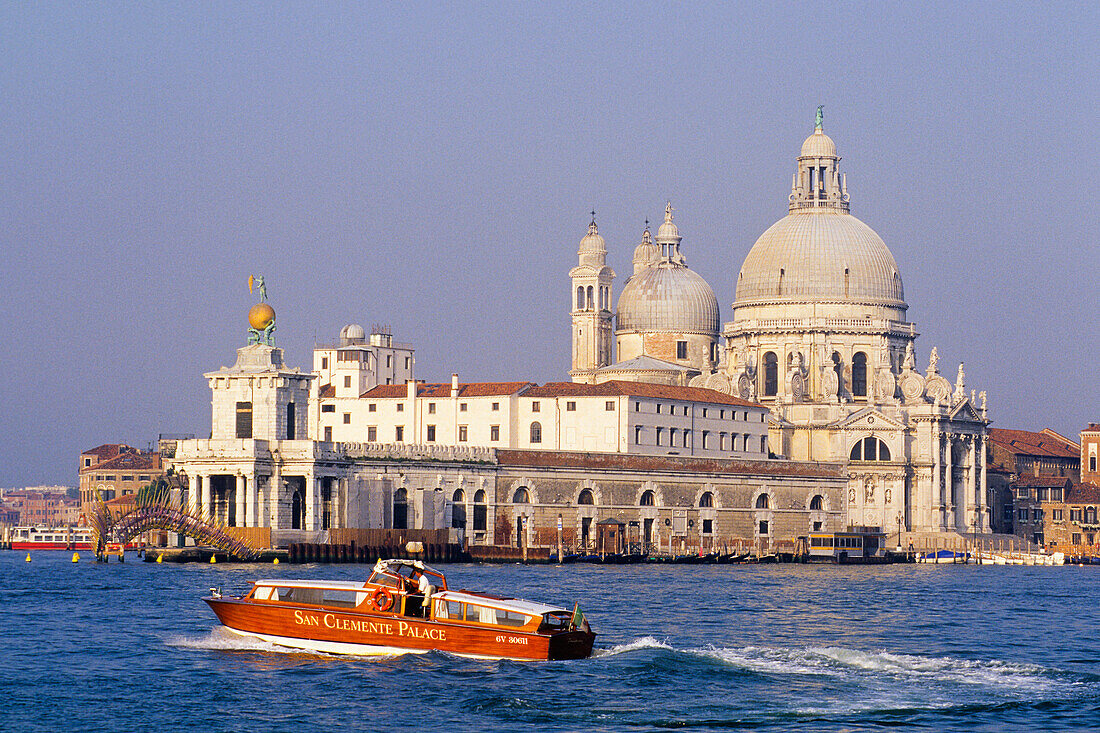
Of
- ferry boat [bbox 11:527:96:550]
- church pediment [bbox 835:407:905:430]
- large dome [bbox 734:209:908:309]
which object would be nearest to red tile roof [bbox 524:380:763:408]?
church pediment [bbox 835:407:905:430]

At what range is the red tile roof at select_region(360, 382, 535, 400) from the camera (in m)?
108

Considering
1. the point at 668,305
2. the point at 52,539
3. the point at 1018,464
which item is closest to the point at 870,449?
the point at 668,305

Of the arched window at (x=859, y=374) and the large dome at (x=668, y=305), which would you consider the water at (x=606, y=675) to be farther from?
the large dome at (x=668, y=305)

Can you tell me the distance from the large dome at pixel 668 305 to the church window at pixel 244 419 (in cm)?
4727

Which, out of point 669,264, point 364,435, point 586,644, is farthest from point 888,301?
point 586,644

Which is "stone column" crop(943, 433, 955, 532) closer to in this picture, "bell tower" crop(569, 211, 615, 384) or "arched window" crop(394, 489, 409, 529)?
"bell tower" crop(569, 211, 615, 384)

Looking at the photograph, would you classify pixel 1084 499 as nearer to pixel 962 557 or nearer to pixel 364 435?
pixel 962 557

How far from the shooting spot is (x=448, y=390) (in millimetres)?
109375

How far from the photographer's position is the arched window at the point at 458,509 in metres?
93.9

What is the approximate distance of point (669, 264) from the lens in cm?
13288

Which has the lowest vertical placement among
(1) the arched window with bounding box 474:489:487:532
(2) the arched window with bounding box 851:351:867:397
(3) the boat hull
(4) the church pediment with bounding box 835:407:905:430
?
(3) the boat hull

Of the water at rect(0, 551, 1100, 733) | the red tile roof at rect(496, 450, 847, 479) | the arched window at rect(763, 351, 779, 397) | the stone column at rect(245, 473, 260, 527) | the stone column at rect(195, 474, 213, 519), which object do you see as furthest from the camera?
the arched window at rect(763, 351, 779, 397)

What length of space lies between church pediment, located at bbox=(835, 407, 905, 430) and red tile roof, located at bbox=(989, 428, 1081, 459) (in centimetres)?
2523

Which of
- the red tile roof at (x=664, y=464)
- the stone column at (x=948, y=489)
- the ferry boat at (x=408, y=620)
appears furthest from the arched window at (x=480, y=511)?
the ferry boat at (x=408, y=620)
